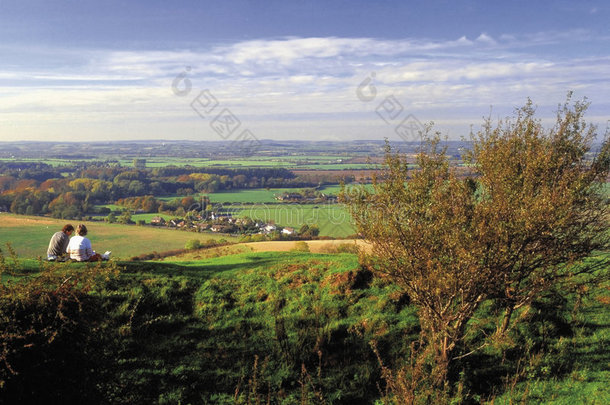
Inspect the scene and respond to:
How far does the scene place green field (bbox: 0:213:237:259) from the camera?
40.6 m

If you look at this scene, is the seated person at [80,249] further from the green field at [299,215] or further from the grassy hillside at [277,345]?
the green field at [299,215]

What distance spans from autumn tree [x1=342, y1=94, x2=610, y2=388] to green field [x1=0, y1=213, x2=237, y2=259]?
3461 cm

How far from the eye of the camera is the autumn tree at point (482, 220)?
7.18 m

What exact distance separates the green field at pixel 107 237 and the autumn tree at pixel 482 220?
34610 mm

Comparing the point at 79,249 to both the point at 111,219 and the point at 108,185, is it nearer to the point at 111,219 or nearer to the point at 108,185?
the point at 111,219

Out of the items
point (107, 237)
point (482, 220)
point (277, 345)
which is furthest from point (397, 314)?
point (107, 237)

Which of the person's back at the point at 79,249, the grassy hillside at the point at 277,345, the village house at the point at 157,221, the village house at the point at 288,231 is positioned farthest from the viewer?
the village house at the point at 157,221

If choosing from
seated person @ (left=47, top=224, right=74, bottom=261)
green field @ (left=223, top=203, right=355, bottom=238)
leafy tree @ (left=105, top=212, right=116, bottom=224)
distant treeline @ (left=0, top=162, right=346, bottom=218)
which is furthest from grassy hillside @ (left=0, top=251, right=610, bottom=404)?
distant treeline @ (left=0, top=162, right=346, bottom=218)

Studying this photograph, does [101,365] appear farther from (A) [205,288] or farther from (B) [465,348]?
(B) [465,348]

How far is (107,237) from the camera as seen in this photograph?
46.9 m

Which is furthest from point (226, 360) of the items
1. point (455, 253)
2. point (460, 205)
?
point (460, 205)

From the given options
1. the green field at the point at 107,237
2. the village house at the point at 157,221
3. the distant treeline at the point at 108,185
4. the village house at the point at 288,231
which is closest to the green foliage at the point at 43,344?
the green field at the point at 107,237

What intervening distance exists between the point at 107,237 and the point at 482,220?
48569 millimetres

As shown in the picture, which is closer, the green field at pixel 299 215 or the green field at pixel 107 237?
the green field at pixel 107 237
